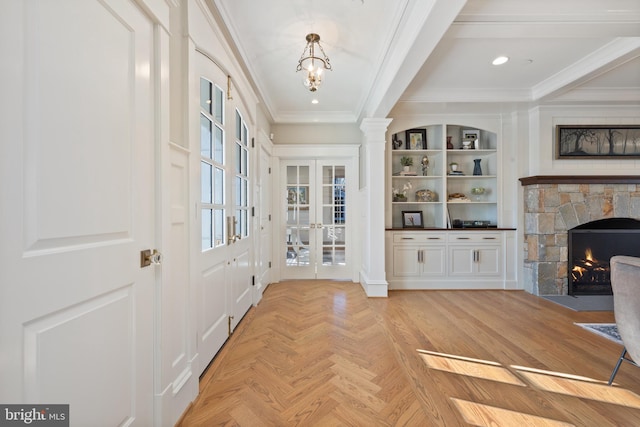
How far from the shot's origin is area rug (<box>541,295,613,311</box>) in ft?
10.5

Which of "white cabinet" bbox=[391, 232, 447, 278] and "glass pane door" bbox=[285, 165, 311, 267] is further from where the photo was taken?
"glass pane door" bbox=[285, 165, 311, 267]

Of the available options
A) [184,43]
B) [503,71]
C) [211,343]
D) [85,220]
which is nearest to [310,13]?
[184,43]

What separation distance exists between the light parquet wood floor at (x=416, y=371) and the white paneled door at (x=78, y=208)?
68 centimetres

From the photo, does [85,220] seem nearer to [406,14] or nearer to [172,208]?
[172,208]

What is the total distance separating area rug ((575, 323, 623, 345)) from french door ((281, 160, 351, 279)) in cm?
277

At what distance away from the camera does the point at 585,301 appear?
11.3 feet

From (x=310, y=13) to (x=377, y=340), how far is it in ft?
8.84

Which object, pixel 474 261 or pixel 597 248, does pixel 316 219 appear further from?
pixel 597 248

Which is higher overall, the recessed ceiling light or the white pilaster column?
the recessed ceiling light

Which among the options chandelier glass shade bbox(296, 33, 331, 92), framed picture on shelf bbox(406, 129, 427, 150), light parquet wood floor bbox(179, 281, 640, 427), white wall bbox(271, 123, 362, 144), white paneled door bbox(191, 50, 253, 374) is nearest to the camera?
light parquet wood floor bbox(179, 281, 640, 427)

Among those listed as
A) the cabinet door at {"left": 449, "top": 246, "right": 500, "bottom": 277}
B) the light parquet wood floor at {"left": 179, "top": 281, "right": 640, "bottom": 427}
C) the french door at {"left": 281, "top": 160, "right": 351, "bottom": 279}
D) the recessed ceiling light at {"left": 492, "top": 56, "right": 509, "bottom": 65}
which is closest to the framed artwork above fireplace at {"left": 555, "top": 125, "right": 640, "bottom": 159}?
the cabinet door at {"left": 449, "top": 246, "right": 500, "bottom": 277}

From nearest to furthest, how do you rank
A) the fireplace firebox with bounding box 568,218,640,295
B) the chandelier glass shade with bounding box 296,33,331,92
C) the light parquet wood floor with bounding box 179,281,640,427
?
the light parquet wood floor with bounding box 179,281,640,427
the chandelier glass shade with bounding box 296,33,331,92
the fireplace firebox with bounding box 568,218,640,295

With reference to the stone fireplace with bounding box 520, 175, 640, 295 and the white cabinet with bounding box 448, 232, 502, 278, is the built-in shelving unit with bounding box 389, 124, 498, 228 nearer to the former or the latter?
the white cabinet with bounding box 448, 232, 502, 278

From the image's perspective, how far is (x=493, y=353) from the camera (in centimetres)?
221
